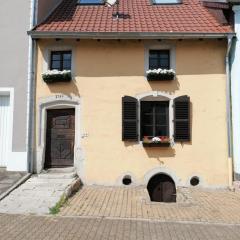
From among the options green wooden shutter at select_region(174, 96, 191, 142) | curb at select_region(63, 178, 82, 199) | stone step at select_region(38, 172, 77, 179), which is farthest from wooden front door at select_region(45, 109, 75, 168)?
green wooden shutter at select_region(174, 96, 191, 142)

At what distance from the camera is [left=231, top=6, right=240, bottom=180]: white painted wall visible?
1170 centimetres

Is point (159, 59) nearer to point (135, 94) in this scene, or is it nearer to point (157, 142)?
point (135, 94)

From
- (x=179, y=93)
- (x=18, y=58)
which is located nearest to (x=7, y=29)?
(x=18, y=58)

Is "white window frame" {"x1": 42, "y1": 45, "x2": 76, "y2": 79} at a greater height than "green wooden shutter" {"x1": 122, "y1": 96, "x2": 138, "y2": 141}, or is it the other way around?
"white window frame" {"x1": 42, "y1": 45, "x2": 76, "y2": 79}

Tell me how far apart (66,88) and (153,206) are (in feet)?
17.5

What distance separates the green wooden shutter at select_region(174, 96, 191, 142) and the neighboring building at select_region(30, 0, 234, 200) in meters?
0.03

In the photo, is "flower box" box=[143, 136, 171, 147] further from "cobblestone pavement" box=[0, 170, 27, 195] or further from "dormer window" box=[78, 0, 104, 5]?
"dormer window" box=[78, 0, 104, 5]

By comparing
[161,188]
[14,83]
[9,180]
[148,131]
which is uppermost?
[14,83]

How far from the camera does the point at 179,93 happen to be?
12.5 m

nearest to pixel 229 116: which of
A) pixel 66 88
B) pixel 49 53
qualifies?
pixel 66 88

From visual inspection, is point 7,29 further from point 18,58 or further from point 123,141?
point 123,141

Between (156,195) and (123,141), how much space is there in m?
2.09

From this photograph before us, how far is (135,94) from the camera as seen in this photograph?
12570 mm

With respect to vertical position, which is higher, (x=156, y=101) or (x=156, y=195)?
(x=156, y=101)
